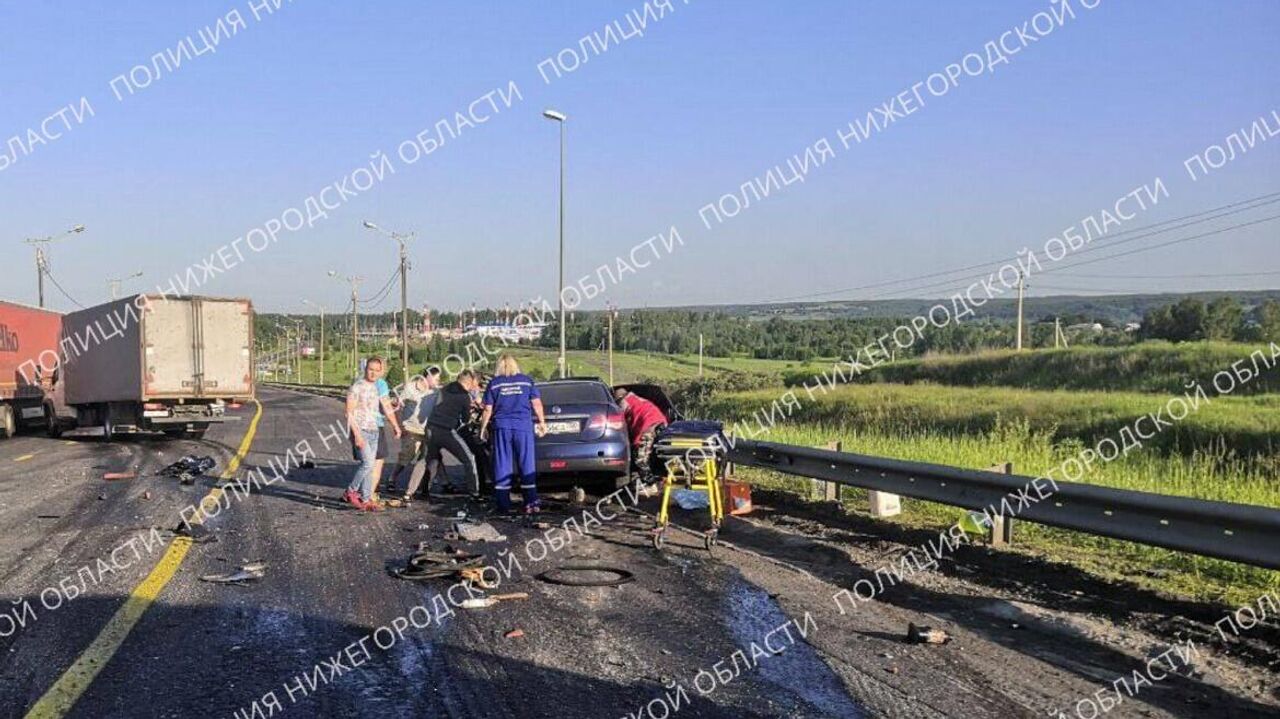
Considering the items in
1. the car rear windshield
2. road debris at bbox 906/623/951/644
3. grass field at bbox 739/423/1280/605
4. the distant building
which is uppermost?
the distant building

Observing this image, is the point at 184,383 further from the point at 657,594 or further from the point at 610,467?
the point at 657,594

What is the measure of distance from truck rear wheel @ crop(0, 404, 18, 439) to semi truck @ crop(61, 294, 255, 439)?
2804mm

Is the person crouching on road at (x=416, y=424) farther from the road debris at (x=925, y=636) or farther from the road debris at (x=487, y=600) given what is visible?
the road debris at (x=925, y=636)

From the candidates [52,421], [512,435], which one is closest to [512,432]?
[512,435]

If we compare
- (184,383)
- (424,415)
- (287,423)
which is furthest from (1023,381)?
(424,415)

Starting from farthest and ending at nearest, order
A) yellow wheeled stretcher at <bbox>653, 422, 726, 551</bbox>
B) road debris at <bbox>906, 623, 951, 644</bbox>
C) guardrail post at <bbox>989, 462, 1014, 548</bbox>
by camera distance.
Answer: yellow wheeled stretcher at <bbox>653, 422, 726, 551</bbox>, guardrail post at <bbox>989, 462, 1014, 548</bbox>, road debris at <bbox>906, 623, 951, 644</bbox>

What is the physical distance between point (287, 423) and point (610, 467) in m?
20.4

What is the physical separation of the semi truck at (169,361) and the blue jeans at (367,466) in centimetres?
1273

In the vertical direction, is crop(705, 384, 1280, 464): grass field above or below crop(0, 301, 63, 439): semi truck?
below

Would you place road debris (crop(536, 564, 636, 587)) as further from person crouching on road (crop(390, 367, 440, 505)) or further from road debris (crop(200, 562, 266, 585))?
person crouching on road (crop(390, 367, 440, 505))

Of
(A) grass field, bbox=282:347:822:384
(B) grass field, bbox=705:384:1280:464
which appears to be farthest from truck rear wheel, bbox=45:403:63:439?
(A) grass field, bbox=282:347:822:384

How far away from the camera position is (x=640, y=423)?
484 inches

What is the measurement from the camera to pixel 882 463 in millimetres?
9258

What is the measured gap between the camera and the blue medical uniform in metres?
10.7
